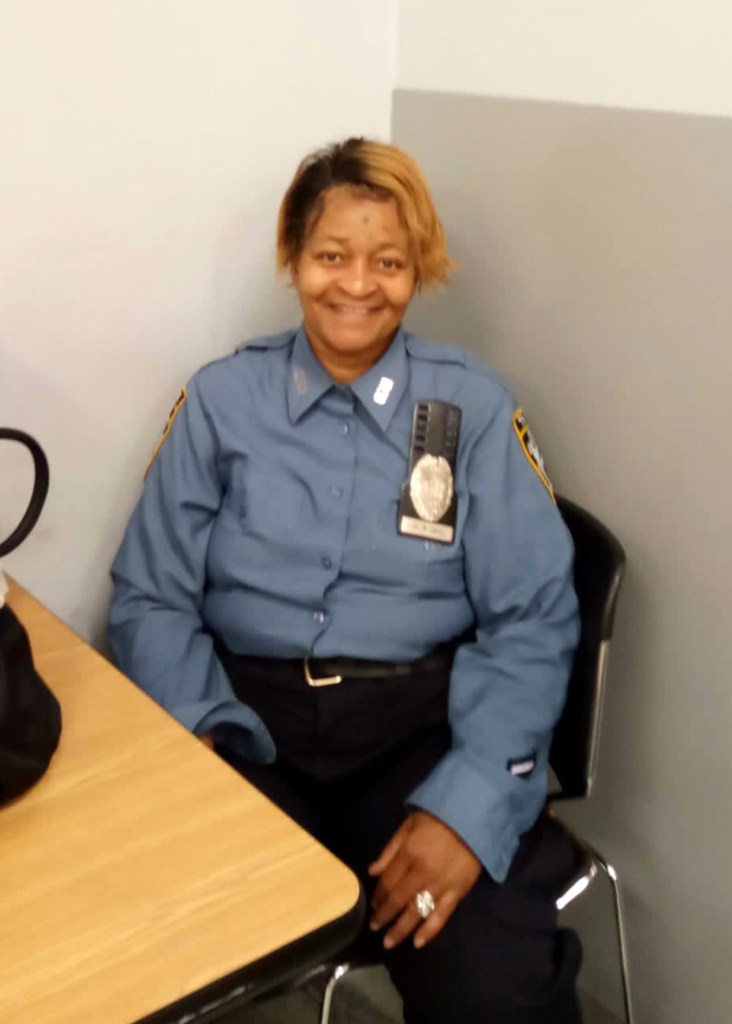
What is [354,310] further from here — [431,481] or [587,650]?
[587,650]

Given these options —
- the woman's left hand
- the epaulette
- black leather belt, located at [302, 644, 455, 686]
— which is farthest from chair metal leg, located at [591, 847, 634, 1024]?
the epaulette

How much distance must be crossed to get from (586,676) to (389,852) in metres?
0.34

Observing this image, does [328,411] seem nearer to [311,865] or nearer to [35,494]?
[35,494]

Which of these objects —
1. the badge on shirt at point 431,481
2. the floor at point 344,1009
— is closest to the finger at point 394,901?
the badge on shirt at point 431,481

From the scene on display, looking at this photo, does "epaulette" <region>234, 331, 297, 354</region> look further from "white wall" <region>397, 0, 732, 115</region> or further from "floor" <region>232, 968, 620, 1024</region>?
"floor" <region>232, 968, 620, 1024</region>

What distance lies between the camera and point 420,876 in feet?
4.01

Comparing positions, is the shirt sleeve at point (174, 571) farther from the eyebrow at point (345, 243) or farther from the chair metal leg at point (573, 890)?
the chair metal leg at point (573, 890)

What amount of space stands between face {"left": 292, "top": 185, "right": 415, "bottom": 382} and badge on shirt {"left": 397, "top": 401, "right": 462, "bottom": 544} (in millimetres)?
139

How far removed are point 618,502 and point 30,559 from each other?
859 millimetres

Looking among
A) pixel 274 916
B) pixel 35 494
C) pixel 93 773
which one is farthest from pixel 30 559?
pixel 274 916

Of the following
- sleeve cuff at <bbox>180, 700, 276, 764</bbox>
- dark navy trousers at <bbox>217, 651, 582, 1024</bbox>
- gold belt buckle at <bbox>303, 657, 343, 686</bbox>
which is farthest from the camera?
gold belt buckle at <bbox>303, 657, 343, 686</bbox>

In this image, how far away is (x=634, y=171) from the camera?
4.38 ft

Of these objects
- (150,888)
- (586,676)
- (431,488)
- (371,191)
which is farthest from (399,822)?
(371,191)

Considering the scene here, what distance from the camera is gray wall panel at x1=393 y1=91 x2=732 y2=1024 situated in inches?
51.6
